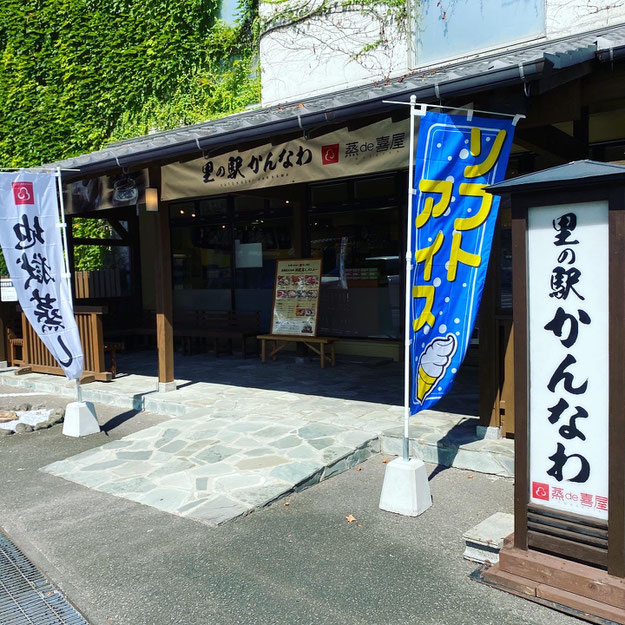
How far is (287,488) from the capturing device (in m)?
4.82

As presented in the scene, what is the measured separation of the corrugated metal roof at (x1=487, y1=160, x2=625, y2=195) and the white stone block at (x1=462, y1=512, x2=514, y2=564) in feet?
6.89

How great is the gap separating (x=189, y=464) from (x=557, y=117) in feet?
14.6

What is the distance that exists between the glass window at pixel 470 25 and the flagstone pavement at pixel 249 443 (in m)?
5.71

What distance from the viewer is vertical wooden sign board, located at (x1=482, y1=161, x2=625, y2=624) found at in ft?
9.59

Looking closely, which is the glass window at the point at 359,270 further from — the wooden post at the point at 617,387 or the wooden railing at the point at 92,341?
the wooden post at the point at 617,387

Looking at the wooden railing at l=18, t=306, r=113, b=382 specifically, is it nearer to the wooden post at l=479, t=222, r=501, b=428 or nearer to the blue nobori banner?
the wooden post at l=479, t=222, r=501, b=428

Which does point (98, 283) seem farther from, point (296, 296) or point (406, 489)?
point (406, 489)

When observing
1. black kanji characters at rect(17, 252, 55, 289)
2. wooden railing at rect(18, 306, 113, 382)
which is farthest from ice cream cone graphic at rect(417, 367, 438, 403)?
wooden railing at rect(18, 306, 113, 382)

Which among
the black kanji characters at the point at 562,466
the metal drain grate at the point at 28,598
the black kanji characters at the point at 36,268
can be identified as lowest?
the metal drain grate at the point at 28,598

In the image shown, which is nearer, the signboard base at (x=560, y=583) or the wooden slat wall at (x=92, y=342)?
the signboard base at (x=560, y=583)

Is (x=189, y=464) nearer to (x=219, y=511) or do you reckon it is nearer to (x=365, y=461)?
(x=219, y=511)

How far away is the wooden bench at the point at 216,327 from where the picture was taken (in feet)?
35.4

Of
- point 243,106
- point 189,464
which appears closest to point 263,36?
point 243,106

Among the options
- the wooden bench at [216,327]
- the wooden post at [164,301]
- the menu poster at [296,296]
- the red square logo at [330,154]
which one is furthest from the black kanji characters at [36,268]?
the wooden bench at [216,327]
